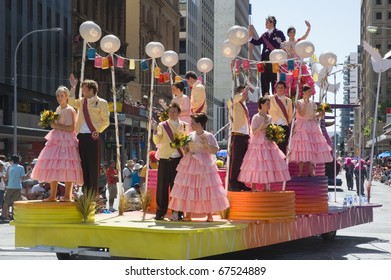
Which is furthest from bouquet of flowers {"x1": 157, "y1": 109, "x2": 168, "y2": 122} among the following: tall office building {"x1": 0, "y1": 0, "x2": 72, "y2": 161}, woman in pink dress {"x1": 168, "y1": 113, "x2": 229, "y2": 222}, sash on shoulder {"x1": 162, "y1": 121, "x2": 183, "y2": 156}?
tall office building {"x1": 0, "y1": 0, "x2": 72, "y2": 161}

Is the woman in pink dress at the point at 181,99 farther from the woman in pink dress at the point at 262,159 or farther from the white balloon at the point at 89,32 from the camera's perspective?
the white balloon at the point at 89,32

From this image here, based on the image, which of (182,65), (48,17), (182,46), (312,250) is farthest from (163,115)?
→ (182,65)

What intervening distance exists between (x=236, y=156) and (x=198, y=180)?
174 cm

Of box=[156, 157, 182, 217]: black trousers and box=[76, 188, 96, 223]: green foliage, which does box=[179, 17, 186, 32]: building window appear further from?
box=[76, 188, 96, 223]: green foliage

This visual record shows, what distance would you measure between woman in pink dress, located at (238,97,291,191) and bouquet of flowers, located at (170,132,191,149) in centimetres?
152

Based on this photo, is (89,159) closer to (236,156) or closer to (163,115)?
(163,115)

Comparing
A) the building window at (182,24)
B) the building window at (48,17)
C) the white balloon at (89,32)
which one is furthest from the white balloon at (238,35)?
the building window at (182,24)

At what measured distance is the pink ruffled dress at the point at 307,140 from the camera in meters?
14.3

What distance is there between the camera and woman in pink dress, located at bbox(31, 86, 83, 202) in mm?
11617

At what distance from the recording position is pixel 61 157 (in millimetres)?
11664
